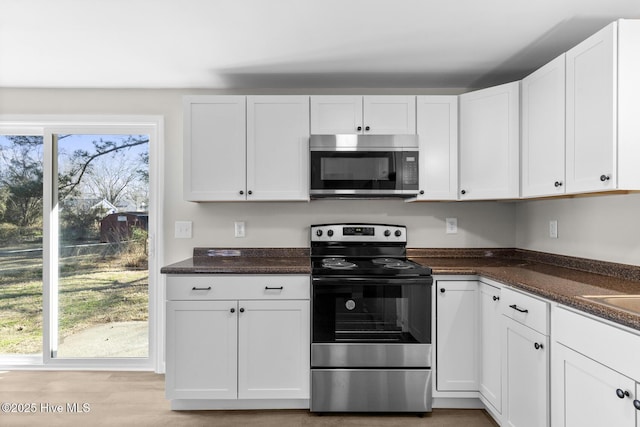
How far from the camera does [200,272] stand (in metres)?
2.36

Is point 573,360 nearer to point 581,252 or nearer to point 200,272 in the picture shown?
point 581,252

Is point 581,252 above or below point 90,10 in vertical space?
below

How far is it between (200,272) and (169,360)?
Result: 57cm

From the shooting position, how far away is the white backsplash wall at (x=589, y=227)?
6.54 ft

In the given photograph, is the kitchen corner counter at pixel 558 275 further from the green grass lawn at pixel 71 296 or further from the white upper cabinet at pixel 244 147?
the green grass lawn at pixel 71 296

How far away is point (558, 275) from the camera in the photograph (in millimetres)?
2117

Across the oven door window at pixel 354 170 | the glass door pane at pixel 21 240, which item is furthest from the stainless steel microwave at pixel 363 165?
the glass door pane at pixel 21 240

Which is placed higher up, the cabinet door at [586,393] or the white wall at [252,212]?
the white wall at [252,212]

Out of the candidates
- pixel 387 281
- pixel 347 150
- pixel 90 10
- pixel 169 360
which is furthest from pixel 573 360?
pixel 90 10

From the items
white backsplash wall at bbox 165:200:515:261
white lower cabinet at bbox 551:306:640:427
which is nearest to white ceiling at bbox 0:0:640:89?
white backsplash wall at bbox 165:200:515:261

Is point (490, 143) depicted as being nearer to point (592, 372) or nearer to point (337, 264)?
point (337, 264)

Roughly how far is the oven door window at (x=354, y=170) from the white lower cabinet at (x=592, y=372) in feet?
4.35

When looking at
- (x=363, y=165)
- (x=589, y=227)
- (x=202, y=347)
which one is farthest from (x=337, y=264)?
(x=589, y=227)

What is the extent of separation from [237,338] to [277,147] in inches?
49.5
